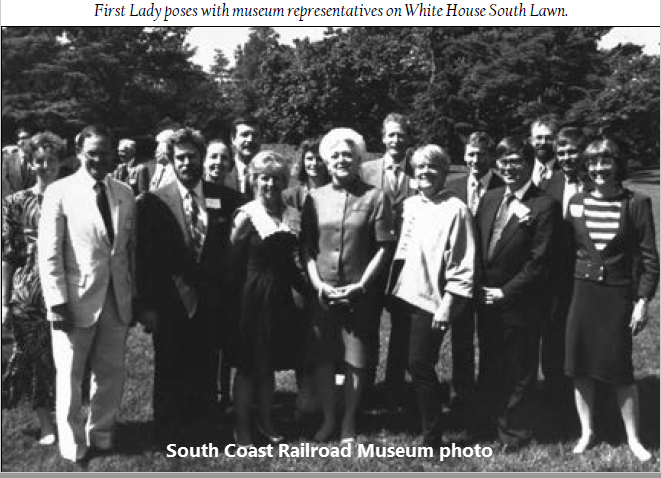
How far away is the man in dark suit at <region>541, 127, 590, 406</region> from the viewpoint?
5164 mm

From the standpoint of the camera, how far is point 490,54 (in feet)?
90.6

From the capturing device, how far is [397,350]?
20.3 feet

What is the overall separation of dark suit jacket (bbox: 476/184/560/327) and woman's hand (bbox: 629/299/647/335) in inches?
23.8

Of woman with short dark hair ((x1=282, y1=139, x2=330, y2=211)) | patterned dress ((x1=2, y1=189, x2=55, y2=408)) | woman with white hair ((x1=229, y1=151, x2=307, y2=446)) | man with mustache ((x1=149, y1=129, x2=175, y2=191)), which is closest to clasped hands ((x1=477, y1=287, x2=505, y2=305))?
woman with white hair ((x1=229, y1=151, x2=307, y2=446))

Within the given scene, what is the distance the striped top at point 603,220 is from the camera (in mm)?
4977

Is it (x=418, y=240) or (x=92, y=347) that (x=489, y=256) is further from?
(x=92, y=347)

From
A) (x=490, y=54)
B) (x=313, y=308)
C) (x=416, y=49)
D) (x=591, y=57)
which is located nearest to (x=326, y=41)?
(x=416, y=49)

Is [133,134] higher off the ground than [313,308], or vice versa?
[133,134]

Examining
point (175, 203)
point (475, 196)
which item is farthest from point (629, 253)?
point (175, 203)

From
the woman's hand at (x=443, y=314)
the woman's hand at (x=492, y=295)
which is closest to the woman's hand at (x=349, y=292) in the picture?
the woman's hand at (x=443, y=314)

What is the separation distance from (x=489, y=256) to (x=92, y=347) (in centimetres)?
284

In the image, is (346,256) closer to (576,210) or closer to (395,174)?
(395,174)

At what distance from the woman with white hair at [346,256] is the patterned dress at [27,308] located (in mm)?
1909

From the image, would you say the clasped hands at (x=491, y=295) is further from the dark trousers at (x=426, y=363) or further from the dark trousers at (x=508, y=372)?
the dark trousers at (x=426, y=363)
